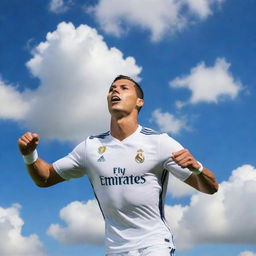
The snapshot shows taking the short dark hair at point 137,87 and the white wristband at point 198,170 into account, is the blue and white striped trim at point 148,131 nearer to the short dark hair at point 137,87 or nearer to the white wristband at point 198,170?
the short dark hair at point 137,87

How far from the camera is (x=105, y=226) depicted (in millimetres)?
8984

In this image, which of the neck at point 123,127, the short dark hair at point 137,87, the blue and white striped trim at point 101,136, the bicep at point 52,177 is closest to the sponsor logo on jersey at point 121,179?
the neck at point 123,127

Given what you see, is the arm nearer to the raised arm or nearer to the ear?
the ear

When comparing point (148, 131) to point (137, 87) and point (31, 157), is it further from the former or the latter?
point (31, 157)

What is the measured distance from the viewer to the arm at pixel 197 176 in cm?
783

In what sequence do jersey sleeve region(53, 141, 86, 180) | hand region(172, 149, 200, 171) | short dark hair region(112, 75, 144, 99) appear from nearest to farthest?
hand region(172, 149, 200, 171) < jersey sleeve region(53, 141, 86, 180) < short dark hair region(112, 75, 144, 99)

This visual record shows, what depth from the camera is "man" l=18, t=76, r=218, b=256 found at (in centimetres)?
857

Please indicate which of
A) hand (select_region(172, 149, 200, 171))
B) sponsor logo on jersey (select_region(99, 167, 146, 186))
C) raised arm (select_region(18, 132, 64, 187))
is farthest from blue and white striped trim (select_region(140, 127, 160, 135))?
raised arm (select_region(18, 132, 64, 187))

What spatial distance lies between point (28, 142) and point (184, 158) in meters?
2.97

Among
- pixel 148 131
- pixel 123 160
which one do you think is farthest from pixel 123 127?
pixel 123 160

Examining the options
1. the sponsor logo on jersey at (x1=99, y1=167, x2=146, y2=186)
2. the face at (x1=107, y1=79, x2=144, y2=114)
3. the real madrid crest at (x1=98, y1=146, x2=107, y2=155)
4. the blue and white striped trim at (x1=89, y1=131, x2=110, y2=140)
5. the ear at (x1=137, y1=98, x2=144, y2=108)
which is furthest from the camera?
the ear at (x1=137, y1=98, x2=144, y2=108)

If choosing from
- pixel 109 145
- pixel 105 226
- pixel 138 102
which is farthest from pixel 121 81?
pixel 105 226

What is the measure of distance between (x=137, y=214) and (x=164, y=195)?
698mm

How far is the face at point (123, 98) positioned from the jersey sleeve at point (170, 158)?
980mm
